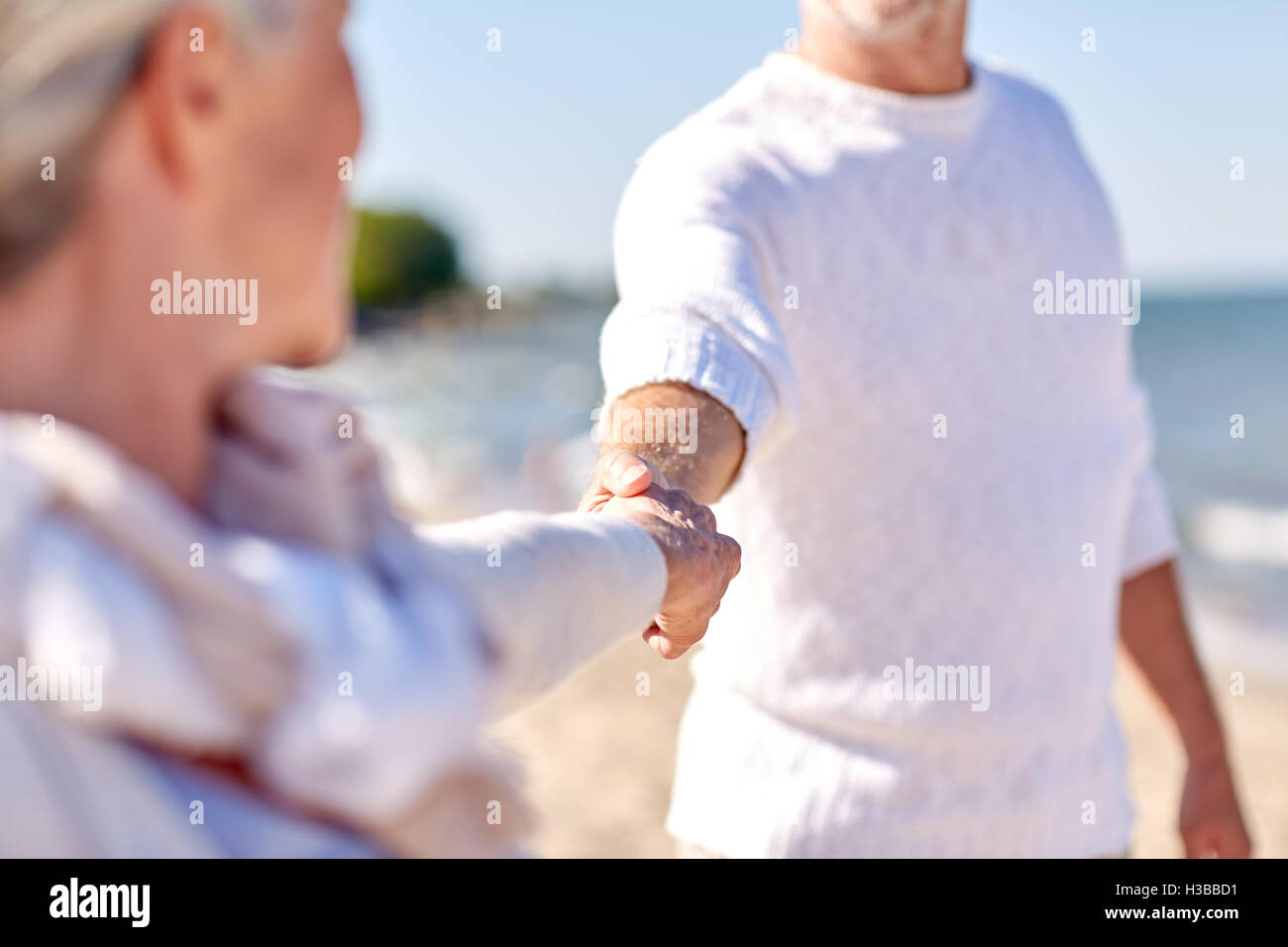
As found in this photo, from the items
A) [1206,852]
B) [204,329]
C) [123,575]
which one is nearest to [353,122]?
[204,329]

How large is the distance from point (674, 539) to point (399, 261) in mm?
48638

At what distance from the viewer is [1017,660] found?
6.10ft

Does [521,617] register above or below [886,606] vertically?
above

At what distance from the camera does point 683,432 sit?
1.48 m

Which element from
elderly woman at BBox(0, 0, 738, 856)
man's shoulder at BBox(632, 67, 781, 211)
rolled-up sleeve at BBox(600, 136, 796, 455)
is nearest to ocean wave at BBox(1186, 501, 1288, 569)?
man's shoulder at BBox(632, 67, 781, 211)

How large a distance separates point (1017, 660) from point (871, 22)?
966 millimetres

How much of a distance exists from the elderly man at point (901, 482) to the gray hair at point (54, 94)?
1033mm

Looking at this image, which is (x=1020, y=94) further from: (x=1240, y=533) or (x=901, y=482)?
(x=1240, y=533)

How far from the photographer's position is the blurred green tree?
4678 cm

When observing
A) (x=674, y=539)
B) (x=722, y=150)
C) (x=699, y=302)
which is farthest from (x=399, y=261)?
(x=674, y=539)

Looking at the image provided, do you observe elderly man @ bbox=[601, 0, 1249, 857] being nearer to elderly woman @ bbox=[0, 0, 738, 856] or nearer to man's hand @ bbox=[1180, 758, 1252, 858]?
man's hand @ bbox=[1180, 758, 1252, 858]

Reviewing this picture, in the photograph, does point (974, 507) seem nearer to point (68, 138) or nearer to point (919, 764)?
point (919, 764)

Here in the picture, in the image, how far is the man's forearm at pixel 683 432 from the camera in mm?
1461

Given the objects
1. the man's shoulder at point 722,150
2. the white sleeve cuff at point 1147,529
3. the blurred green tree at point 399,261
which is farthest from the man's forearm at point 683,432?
the blurred green tree at point 399,261
